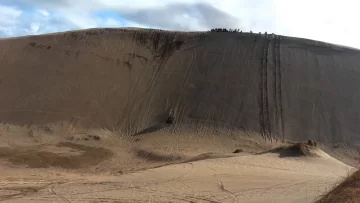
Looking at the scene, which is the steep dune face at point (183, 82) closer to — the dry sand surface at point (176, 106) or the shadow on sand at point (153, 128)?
the dry sand surface at point (176, 106)

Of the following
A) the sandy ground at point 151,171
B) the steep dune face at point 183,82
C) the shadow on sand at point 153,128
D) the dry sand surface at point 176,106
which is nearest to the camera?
the sandy ground at point 151,171

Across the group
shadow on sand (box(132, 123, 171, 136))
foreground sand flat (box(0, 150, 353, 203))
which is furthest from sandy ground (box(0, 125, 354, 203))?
shadow on sand (box(132, 123, 171, 136))

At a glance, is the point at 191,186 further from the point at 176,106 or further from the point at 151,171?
the point at 176,106

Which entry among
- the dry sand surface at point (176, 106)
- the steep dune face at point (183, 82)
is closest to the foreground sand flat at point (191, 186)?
the dry sand surface at point (176, 106)

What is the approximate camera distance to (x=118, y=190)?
33.7 feet

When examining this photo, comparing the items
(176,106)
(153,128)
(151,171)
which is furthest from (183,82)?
(151,171)

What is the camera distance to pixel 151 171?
43.0 ft

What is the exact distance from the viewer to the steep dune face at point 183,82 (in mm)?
26375

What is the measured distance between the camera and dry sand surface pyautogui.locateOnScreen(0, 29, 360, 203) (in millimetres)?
16891

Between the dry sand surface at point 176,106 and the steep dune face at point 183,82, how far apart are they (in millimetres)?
74

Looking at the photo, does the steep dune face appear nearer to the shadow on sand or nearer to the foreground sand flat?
the shadow on sand

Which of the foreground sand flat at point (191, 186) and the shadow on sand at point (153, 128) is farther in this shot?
the shadow on sand at point (153, 128)

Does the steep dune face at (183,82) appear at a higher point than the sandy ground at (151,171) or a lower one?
higher

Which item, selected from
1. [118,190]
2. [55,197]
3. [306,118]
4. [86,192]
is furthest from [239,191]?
[306,118]
